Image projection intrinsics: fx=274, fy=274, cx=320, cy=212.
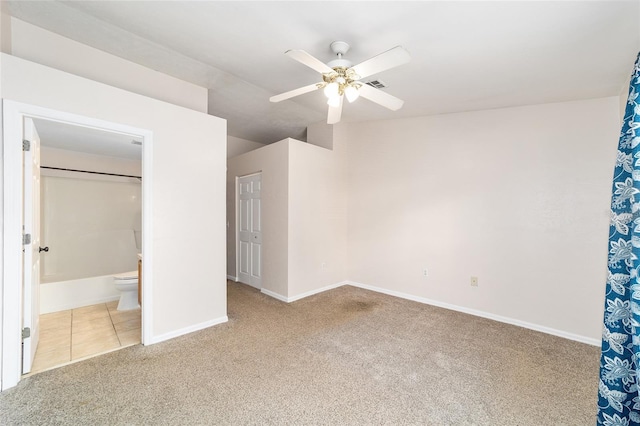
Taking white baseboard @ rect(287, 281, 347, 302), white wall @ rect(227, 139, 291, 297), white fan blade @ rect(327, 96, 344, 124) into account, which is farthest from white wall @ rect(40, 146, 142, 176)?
white fan blade @ rect(327, 96, 344, 124)

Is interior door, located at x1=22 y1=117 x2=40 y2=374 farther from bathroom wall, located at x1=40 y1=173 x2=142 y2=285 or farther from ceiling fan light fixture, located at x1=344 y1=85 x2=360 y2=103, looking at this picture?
ceiling fan light fixture, located at x1=344 y1=85 x2=360 y2=103

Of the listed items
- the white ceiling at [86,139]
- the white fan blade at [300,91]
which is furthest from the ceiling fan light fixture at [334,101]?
the white ceiling at [86,139]

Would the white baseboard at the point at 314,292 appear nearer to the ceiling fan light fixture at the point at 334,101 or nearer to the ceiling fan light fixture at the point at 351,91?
the ceiling fan light fixture at the point at 334,101

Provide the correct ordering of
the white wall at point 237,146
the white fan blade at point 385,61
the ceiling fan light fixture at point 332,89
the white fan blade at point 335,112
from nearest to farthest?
1. the white fan blade at point 385,61
2. the ceiling fan light fixture at point 332,89
3. the white fan blade at point 335,112
4. the white wall at point 237,146

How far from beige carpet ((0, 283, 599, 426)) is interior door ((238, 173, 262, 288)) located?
153cm

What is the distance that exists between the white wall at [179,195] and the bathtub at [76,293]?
1.92 m

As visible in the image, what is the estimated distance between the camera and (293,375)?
216 centimetres

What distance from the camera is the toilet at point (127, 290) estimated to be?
3.44 metres

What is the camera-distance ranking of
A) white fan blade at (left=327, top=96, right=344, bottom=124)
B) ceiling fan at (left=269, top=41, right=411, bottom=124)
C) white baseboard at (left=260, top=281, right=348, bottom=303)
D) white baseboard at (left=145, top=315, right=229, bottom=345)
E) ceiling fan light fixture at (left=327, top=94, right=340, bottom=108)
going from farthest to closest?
white baseboard at (left=260, top=281, right=348, bottom=303), white baseboard at (left=145, top=315, right=229, bottom=345), white fan blade at (left=327, top=96, right=344, bottom=124), ceiling fan light fixture at (left=327, top=94, right=340, bottom=108), ceiling fan at (left=269, top=41, right=411, bottom=124)

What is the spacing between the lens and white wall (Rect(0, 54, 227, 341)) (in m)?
2.36

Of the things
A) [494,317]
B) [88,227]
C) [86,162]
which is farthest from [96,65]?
[494,317]

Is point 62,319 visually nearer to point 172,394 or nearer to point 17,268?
point 17,268

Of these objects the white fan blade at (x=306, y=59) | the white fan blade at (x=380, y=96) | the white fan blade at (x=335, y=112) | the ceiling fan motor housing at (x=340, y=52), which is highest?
the ceiling fan motor housing at (x=340, y=52)

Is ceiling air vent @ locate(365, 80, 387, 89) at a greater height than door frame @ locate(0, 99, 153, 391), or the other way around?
ceiling air vent @ locate(365, 80, 387, 89)
